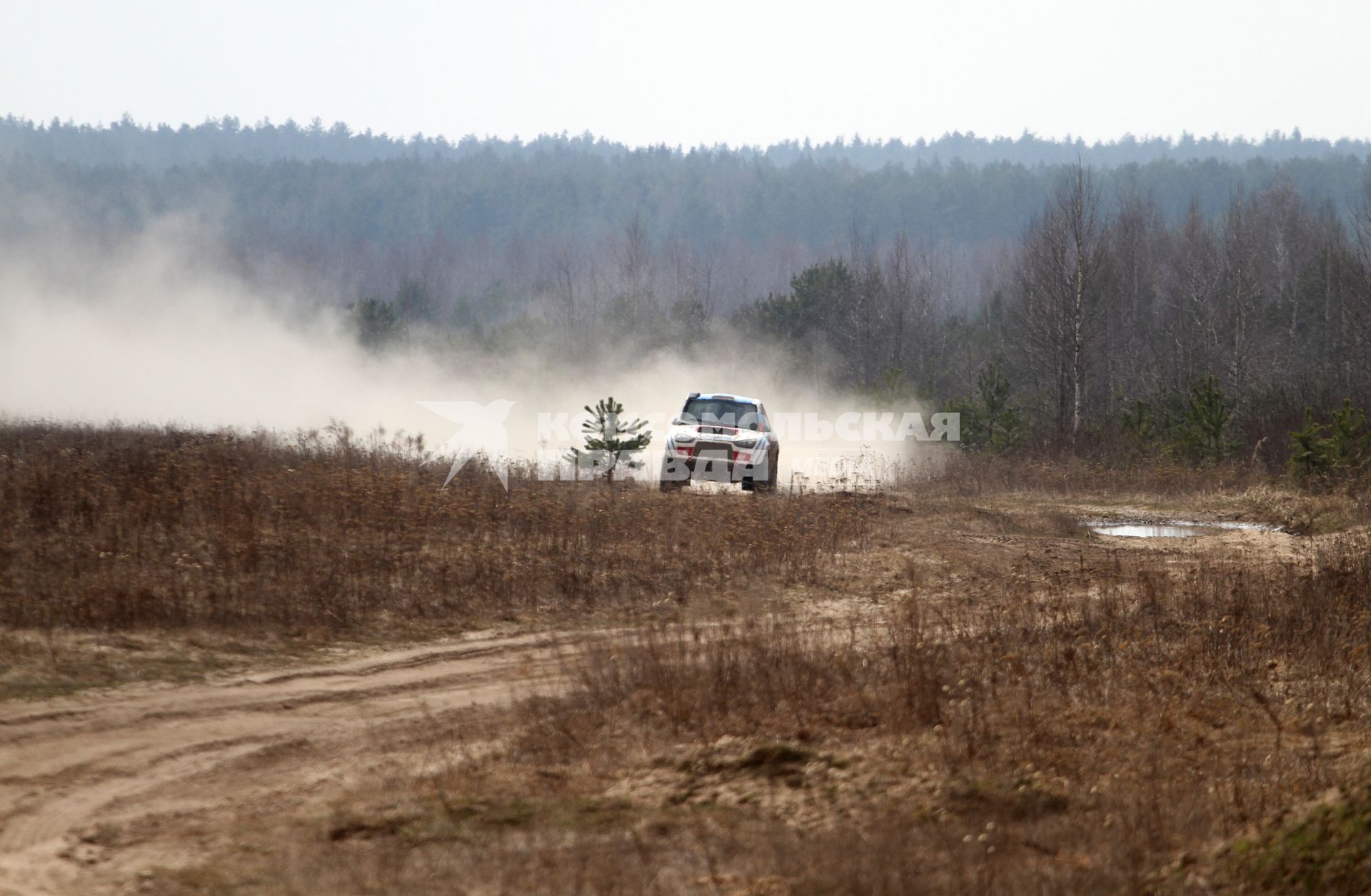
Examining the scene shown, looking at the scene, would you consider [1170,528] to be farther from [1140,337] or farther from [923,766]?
[1140,337]

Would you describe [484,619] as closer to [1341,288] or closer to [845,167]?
[1341,288]

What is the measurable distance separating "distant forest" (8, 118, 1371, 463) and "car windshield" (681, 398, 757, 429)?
12913mm

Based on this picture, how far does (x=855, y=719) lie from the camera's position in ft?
24.7

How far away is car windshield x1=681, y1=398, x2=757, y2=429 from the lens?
21547 mm

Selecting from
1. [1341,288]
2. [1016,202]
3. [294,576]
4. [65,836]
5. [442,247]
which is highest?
[1016,202]

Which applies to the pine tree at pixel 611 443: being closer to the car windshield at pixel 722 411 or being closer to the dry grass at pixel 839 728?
the car windshield at pixel 722 411

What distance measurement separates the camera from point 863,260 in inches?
4547

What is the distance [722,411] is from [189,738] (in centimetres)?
1475

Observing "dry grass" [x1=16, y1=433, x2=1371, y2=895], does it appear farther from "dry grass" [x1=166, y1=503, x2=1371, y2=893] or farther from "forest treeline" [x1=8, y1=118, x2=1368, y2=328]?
"forest treeline" [x1=8, y1=118, x2=1368, y2=328]

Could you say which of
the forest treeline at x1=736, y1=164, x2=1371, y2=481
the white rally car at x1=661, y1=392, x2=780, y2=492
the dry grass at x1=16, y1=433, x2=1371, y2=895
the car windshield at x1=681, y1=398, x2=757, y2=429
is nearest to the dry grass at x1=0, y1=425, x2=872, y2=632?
the dry grass at x1=16, y1=433, x2=1371, y2=895

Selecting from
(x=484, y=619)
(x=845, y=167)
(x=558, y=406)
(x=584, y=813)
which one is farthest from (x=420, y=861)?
(x=845, y=167)

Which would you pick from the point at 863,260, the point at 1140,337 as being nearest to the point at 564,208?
the point at 863,260

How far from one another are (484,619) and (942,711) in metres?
5.46

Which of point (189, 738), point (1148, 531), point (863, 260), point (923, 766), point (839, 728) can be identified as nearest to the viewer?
point (923, 766)
